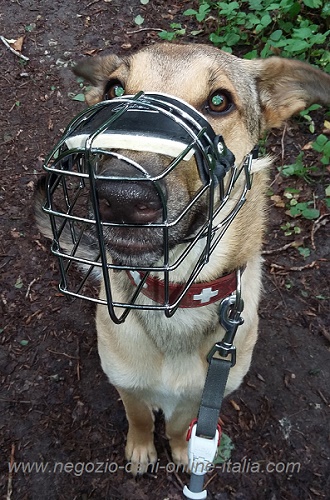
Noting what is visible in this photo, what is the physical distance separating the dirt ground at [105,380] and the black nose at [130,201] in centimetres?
203

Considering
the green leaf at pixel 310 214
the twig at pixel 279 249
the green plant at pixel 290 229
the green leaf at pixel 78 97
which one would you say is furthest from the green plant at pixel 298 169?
the green leaf at pixel 78 97

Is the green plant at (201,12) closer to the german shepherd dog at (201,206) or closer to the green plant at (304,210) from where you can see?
the green plant at (304,210)

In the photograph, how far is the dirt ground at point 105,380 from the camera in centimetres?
280

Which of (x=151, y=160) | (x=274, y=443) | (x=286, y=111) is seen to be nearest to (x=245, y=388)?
(x=274, y=443)

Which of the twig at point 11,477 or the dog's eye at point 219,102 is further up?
the dog's eye at point 219,102

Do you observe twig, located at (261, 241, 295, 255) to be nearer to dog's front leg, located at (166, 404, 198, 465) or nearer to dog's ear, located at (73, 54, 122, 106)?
dog's front leg, located at (166, 404, 198, 465)

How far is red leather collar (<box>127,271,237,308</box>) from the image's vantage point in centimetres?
192

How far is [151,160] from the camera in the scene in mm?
1499

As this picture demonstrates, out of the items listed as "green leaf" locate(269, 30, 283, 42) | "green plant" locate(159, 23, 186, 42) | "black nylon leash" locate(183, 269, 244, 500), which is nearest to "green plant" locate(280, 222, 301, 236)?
"green leaf" locate(269, 30, 283, 42)

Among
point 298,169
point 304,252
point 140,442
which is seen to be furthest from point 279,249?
point 140,442

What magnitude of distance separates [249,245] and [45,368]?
5.94 feet

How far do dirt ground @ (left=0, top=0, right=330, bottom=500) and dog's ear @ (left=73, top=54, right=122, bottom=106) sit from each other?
1585mm

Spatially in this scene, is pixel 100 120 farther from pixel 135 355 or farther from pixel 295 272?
pixel 295 272

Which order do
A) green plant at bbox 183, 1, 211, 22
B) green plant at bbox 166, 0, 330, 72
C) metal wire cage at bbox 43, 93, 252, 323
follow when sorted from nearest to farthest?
1. metal wire cage at bbox 43, 93, 252, 323
2. green plant at bbox 166, 0, 330, 72
3. green plant at bbox 183, 1, 211, 22
